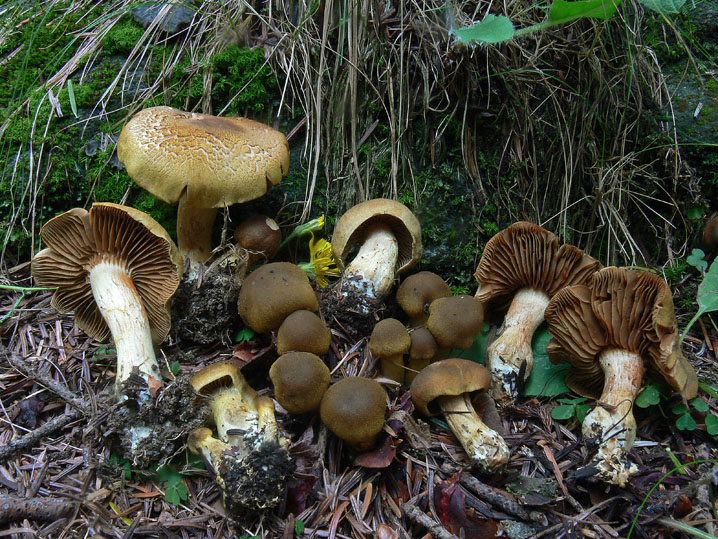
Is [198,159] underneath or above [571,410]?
above

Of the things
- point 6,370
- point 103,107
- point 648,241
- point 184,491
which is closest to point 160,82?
point 103,107

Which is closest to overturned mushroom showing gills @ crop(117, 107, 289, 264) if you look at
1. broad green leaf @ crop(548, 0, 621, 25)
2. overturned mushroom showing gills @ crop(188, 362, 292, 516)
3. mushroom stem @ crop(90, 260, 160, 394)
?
mushroom stem @ crop(90, 260, 160, 394)

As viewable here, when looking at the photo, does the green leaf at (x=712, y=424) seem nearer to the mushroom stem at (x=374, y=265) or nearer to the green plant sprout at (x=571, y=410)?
the green plant sprout at (x=571, y=410)

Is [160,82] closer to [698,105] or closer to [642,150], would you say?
[642,150]

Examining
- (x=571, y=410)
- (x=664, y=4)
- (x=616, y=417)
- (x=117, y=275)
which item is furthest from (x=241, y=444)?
(x=664, y=4)

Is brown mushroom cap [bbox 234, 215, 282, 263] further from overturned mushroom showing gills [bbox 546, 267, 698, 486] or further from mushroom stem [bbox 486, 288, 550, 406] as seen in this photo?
overturned mushroom showing gills [bbox 546, 267, 698, 486]

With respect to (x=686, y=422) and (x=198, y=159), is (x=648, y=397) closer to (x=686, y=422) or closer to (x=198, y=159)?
(x=686, y=422)

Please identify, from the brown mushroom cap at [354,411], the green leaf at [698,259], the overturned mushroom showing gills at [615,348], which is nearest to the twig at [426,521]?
the brown mushroom cap at [354,411]
